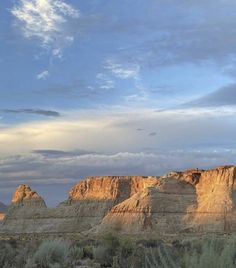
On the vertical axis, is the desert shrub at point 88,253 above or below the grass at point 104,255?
below

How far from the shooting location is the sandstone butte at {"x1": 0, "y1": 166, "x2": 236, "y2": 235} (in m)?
83.8

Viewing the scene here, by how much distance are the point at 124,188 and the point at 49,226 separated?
663 inches

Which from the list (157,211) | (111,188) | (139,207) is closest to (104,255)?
(139,207)

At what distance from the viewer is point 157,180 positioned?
101750 millimetres

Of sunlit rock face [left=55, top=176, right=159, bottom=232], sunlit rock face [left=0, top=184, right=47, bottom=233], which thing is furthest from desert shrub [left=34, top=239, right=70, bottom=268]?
sunlit rock face [left=0, top=184, right=47, bottom=233]

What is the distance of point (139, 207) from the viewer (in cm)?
8888

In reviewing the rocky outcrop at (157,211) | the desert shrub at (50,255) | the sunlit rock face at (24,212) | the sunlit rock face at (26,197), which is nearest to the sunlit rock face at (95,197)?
the sunlit rock face at (24,212)

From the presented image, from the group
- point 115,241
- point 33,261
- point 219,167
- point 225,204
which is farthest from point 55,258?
point 219,167

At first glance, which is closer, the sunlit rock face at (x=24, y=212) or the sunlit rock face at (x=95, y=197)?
the sunlit rock face at (x=95, y=197)

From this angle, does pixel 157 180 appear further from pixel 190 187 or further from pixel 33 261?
pixel 33 261

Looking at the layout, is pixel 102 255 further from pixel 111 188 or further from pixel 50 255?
pixel 111 188

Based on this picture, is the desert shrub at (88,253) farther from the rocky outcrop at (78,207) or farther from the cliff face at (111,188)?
the cliff face at (111,188)

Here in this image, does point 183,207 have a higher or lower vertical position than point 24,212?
higher

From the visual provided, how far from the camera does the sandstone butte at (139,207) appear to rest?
83.8 meters
